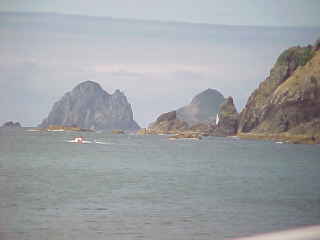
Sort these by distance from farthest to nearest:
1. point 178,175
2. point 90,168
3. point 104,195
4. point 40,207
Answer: point 90,168
point 178,175
point 104,195
point 40,207

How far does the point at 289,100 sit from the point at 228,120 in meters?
21.9

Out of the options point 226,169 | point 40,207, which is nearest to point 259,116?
point 226,169

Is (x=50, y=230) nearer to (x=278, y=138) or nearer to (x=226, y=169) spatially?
(x=226, y=169)

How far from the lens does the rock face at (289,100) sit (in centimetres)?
12888

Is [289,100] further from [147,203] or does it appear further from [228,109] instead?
[147,203]

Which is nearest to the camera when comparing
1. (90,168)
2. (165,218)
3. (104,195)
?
(165,218)

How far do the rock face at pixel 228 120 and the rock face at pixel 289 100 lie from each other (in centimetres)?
295

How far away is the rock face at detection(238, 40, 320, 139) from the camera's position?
423ft

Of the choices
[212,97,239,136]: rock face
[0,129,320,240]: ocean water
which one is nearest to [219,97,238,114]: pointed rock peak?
[212,97,239,136]: rock face

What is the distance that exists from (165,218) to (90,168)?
86.8 feet

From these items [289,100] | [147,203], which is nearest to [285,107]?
[289,100]

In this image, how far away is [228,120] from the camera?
493ft

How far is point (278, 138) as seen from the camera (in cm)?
13112

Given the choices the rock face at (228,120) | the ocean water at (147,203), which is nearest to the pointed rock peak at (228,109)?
the rock face at (228,120)
